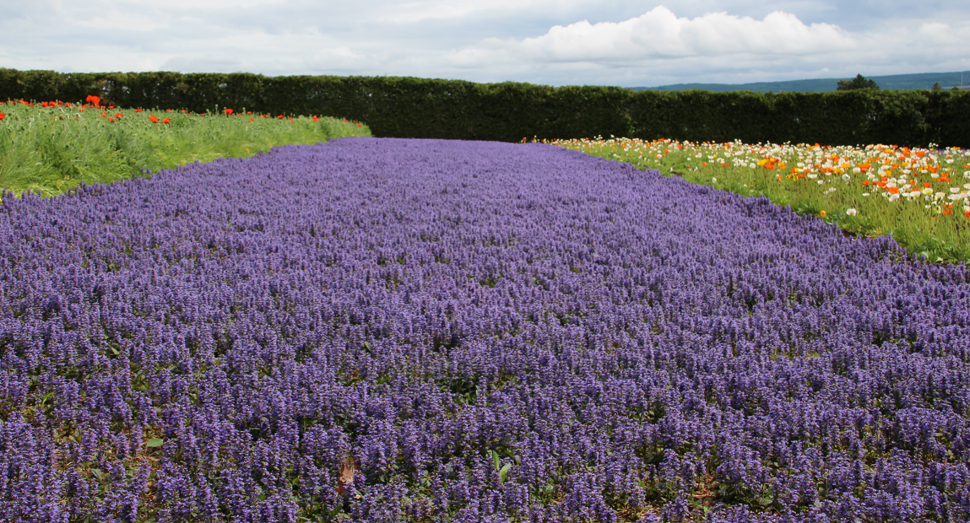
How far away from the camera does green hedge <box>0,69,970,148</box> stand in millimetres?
23000

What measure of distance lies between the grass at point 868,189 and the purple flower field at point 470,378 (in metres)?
0.73

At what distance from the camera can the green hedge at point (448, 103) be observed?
23000 millimetres

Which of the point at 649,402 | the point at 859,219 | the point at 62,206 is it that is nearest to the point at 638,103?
the point at 859,219

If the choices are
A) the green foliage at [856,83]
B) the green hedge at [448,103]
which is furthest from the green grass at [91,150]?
the green foliage at [856,83]

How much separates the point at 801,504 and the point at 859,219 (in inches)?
191

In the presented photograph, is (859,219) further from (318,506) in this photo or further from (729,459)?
(318,506)

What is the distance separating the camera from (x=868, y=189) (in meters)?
7.93

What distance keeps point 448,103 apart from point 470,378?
71.4ft

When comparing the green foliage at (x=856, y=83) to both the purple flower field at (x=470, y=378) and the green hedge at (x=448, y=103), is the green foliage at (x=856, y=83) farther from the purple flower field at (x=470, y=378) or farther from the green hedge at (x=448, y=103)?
the purple flower field at (x=470, y=378)

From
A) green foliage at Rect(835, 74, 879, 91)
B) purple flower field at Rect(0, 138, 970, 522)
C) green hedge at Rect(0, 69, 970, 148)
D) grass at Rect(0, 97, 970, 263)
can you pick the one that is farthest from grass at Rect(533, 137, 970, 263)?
green foliage at Rect(835, 74, 879, 91)

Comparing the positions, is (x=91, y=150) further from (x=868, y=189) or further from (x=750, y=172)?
(x=868, y=189)

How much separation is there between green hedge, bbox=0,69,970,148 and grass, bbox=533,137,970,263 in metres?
10.9

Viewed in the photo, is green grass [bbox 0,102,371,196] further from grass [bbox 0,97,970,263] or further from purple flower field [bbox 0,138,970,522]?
purple flower field [bbox 0,138,970,522]

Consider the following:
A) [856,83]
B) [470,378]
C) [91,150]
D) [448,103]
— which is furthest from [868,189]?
[856,83]
